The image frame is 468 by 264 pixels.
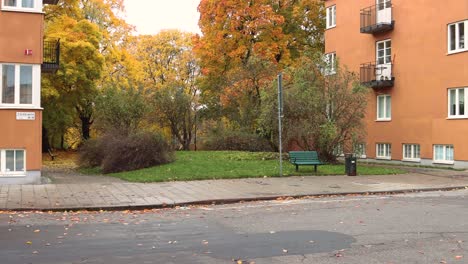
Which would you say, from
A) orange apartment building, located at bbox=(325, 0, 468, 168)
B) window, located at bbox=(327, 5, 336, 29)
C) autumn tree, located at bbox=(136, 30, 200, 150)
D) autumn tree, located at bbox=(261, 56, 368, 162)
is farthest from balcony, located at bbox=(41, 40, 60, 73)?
autumn tree, located at bbox=(136, 30, 200, 150)

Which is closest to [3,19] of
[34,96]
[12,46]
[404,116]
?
[12,46]

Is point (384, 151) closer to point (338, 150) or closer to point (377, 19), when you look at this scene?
point (338, 150)

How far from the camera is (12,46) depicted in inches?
663

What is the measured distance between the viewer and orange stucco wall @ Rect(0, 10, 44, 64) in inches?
661

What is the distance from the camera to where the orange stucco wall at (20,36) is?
55.1 ft

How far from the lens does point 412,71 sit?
88.7ft

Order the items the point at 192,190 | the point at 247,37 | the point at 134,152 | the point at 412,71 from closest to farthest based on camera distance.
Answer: the point at 192,190, the point at 134,152, the point at 412,71, the point at 247,37

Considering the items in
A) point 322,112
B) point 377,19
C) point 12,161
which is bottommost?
point 12,161

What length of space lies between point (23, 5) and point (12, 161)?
5.46m

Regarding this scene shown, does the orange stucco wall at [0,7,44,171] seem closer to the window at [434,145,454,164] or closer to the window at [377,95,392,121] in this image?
the window at [434,145,454,164]

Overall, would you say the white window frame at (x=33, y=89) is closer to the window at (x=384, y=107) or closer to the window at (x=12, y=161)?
the window at (x=12, y=161)

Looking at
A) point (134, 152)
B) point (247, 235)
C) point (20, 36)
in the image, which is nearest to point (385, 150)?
point (134, 152)

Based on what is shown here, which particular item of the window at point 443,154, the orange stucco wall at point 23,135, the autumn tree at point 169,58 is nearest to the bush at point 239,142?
the window at point 443,154

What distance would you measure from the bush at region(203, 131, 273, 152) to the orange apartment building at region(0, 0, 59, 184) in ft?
54.3
